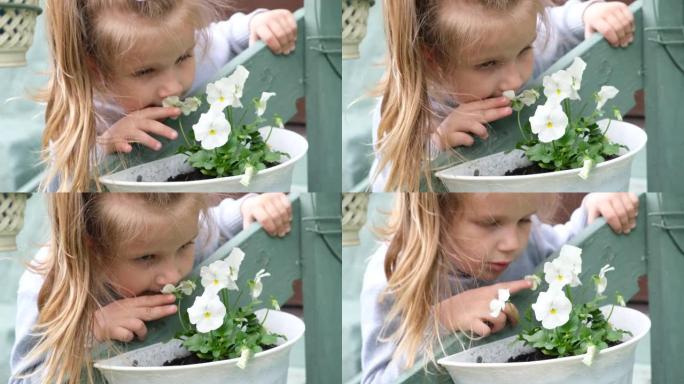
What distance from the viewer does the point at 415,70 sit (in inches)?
79.0

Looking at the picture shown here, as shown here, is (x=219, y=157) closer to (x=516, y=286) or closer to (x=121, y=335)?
(x=121, y=335)

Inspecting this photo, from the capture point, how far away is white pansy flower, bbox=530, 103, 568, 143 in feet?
6.54

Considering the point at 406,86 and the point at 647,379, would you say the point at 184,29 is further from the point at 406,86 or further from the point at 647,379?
the point at 647,379

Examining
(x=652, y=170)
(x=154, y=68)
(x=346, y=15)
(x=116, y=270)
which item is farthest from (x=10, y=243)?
(x=652, y=170)

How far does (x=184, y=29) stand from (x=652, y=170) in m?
0.82

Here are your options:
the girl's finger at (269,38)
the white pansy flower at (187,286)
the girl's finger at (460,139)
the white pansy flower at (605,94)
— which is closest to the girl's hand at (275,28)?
the girl's finger at (269,38)

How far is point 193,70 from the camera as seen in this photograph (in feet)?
6.59

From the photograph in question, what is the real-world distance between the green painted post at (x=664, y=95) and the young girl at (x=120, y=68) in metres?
0.63

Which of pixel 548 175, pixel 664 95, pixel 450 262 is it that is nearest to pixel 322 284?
pixel 450 262

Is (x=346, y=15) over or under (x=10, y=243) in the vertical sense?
over

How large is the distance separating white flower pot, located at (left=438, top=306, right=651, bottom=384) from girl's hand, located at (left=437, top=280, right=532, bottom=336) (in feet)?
0.10

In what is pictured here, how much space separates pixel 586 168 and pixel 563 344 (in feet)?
0.97

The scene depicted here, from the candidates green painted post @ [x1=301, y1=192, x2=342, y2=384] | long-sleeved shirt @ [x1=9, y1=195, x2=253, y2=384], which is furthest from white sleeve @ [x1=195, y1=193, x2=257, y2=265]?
green painted post @ [x1=301, y1=192, x2=342, y2=384]

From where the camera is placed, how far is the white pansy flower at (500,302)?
1999 millimetres
